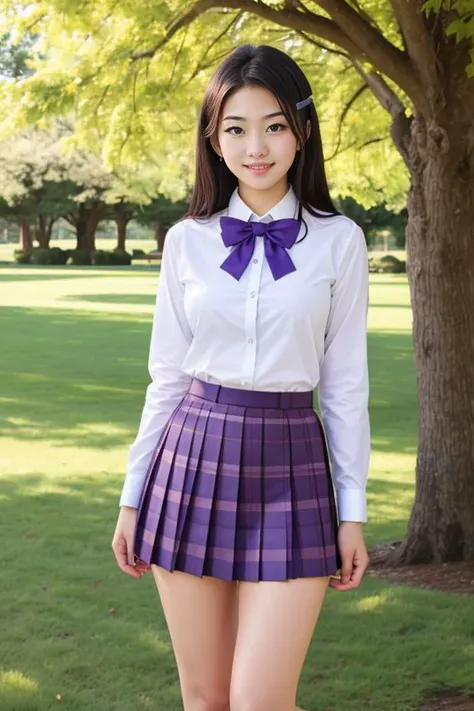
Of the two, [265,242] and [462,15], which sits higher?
[462,15]

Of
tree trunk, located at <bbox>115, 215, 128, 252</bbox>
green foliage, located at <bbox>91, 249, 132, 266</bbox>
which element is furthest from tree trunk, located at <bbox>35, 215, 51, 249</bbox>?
green foliage, located at <bbox>91, 249, 132, 266</bbox>

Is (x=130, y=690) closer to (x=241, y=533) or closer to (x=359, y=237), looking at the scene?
(x=241, y=533)

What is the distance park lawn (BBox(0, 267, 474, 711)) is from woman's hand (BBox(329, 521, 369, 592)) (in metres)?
1.95

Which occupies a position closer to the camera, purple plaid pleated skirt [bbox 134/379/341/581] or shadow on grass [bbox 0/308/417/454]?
purple plaid pleated skirt [bbox 134/379/341/581]

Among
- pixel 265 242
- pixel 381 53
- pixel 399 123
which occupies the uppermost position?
pixel 381 53

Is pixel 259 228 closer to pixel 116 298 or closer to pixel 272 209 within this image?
pixel 272 209

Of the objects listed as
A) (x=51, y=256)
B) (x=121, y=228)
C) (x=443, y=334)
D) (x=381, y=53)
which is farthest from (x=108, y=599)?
(x=121, y=228)

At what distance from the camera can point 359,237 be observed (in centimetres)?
274

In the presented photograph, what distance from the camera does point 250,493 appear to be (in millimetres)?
2668

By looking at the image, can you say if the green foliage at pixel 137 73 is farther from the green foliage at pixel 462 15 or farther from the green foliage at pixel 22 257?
the green foliage at pixel 22 257

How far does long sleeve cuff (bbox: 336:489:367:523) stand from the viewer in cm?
271

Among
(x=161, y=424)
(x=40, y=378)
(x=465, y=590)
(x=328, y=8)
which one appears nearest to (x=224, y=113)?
(x=161, y=424)

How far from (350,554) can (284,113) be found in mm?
1084

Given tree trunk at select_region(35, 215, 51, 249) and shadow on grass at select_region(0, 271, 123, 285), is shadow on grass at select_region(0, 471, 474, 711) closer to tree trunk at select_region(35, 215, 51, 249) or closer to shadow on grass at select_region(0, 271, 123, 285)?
shadow on grass at select_region(0, 271, 123, 285)
